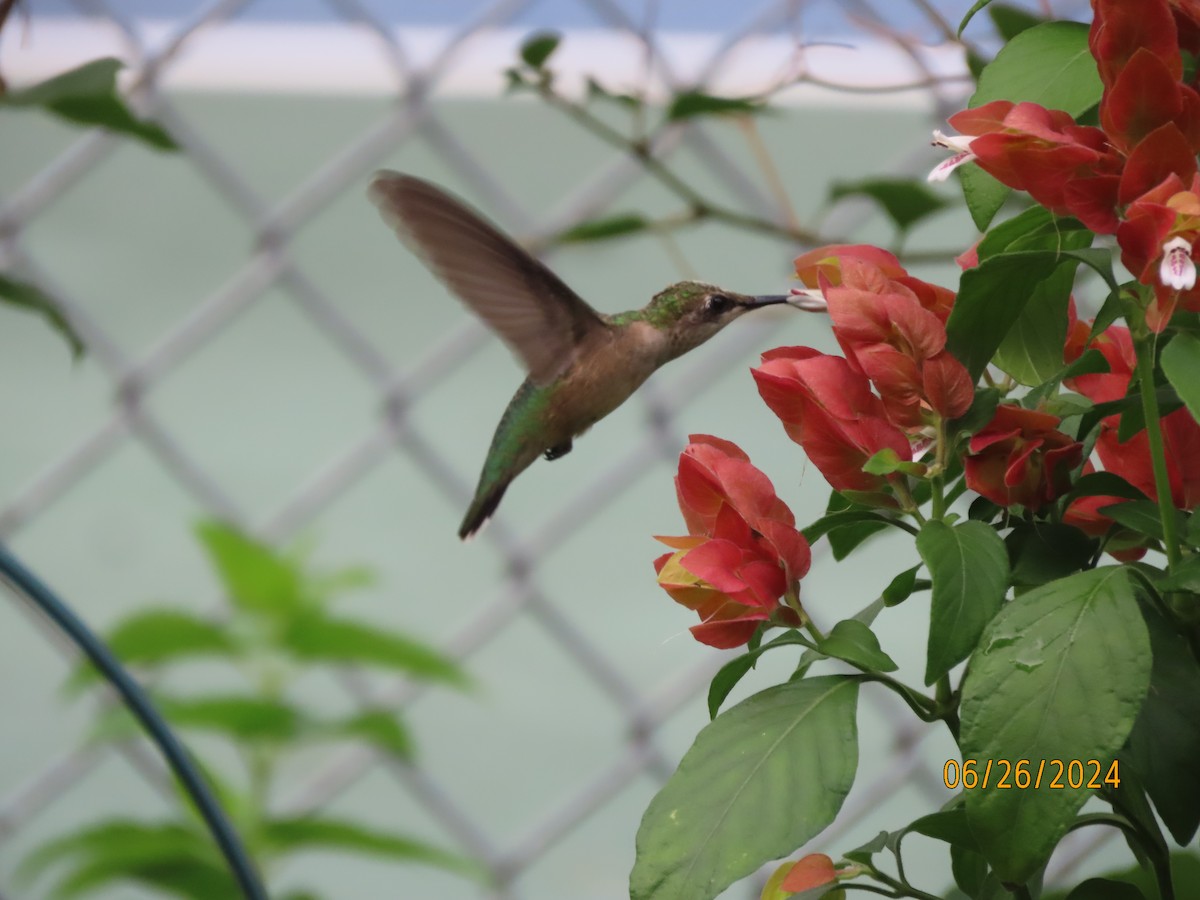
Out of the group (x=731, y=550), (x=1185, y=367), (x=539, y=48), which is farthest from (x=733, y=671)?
(x=539, y=48)

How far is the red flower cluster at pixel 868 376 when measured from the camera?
38 centimetres

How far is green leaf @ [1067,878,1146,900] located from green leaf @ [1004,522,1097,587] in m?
0.09

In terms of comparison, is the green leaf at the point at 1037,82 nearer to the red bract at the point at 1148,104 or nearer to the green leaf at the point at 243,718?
the red bract at the point at 1148,104

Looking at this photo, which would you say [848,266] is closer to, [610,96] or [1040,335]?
[1040,335]

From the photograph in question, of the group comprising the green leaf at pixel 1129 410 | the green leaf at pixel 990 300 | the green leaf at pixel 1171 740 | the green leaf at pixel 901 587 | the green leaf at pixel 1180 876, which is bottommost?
the green leaf at pixel 1180 876

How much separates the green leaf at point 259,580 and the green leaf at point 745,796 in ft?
3.32

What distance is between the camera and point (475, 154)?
2.00 meters

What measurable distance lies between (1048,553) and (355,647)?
990 millimetres

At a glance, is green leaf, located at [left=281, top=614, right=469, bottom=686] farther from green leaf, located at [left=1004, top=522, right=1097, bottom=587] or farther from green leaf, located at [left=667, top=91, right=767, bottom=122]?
green leaf, located at [left=1004, top=522, right=1097, bottom=587]

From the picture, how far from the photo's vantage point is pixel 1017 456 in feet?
1.27

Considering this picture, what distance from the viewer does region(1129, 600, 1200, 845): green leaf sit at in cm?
37

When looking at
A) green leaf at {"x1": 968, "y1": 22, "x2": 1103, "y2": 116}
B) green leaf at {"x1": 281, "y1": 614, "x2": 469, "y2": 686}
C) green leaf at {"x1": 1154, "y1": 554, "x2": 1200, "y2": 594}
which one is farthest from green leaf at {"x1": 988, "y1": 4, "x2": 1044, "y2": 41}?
green leaf at {"x1": 281, "y1": 614, "x2": 469, "y2": 686}

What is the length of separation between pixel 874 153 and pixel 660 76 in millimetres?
333

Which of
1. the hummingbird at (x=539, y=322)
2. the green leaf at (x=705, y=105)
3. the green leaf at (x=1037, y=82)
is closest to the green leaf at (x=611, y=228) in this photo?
the green leaf at (x=705, y=105)
